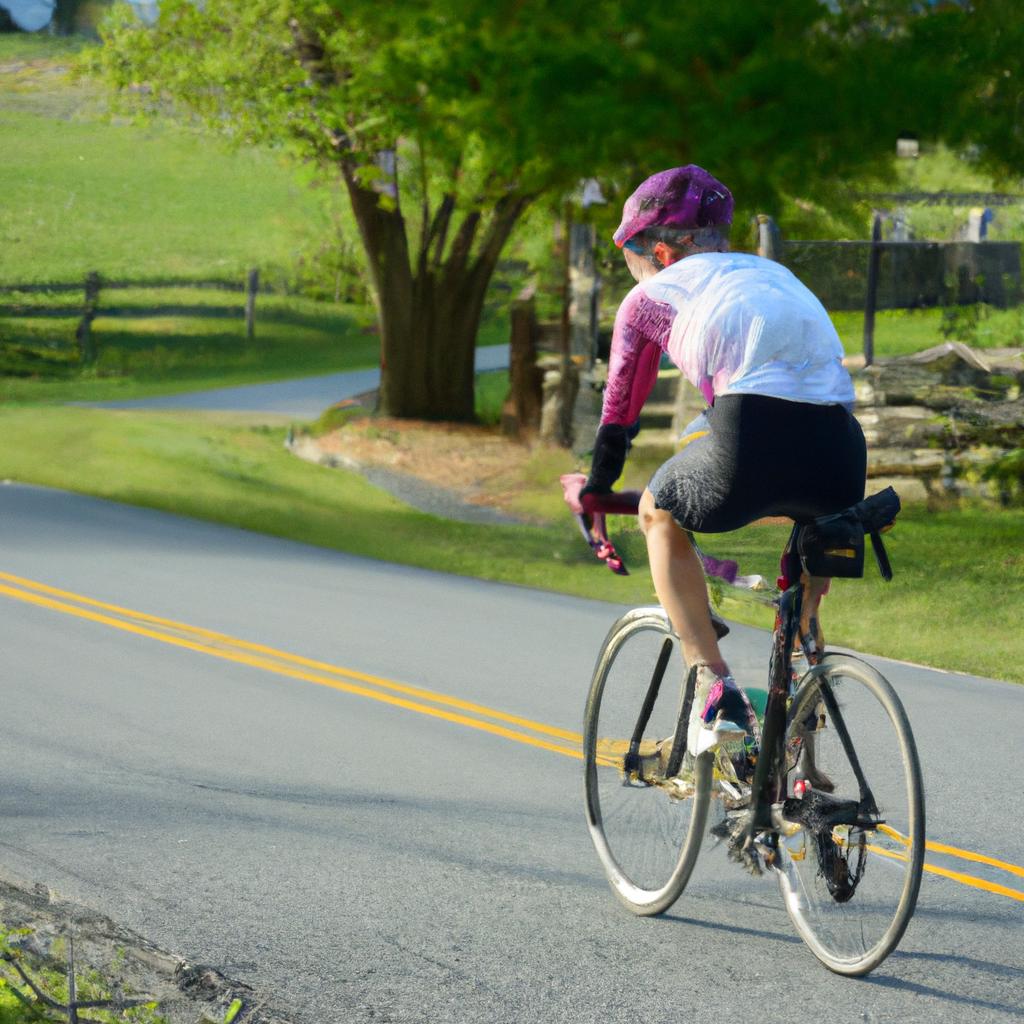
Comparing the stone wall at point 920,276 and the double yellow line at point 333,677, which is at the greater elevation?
the stone wall at point 920,276

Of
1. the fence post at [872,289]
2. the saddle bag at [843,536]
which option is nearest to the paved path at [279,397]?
the fence post at [872,289]

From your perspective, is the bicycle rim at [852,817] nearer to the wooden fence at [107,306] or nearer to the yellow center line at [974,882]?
the yellow center line at [974,882]

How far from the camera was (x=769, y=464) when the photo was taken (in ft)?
14.3

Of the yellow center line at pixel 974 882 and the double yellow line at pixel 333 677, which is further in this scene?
the double yellow line at pixel 333 677

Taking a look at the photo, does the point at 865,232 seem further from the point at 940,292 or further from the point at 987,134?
the point at 987,134

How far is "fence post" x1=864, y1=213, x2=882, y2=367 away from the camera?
16922 mm

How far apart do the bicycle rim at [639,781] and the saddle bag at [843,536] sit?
2.51 feet

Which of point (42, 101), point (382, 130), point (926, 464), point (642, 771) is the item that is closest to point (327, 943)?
point (642, 771)

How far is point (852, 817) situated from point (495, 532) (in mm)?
13570

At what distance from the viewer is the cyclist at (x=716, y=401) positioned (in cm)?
438

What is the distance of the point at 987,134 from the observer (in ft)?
51.0

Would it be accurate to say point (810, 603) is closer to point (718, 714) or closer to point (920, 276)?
point (718, 714)

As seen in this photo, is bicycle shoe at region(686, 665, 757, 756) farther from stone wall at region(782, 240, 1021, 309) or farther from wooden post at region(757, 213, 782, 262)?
stone wall at region(782, 240, 1021, 309)

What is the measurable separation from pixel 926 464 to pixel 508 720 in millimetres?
9442
